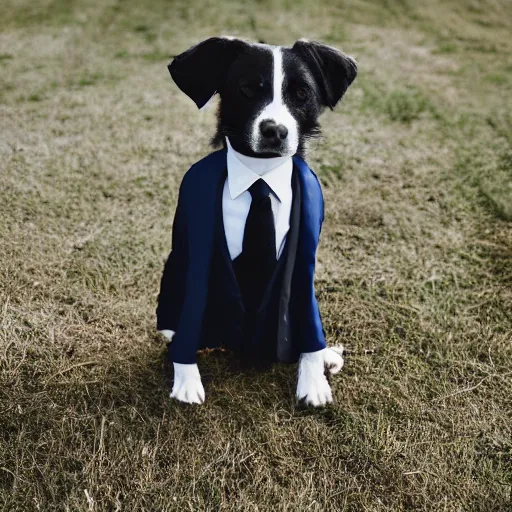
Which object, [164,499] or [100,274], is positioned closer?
[164,499]

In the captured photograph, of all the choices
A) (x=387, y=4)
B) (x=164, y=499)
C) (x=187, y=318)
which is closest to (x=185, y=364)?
(x=187, y=318)

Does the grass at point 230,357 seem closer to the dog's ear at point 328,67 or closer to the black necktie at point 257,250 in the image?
the black necktie at point 257,250

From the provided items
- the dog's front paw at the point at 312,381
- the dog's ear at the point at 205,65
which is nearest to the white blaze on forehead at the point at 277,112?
the dog's ear at the point at 205,65

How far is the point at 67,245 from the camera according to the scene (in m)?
3.06

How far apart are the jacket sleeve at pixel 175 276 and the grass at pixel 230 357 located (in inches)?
11.0

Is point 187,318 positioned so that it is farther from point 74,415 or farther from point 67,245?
point 67,245

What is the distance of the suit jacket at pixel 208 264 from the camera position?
71.7 inches

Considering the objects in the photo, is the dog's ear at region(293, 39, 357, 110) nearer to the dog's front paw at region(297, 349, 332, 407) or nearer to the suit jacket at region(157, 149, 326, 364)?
the suit jacket at region(157, 149, 326, 364)

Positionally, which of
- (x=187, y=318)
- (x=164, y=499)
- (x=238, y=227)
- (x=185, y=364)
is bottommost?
(x=164, y=499)

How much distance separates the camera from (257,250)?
1.87 m

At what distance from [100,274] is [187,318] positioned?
109 centimetres

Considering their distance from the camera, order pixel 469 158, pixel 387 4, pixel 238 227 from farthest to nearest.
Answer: pixel 387 4, pixel 469 158, pixel 238 227

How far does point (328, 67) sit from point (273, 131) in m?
0.33

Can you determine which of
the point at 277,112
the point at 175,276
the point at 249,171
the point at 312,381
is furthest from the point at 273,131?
the point at 312,381
